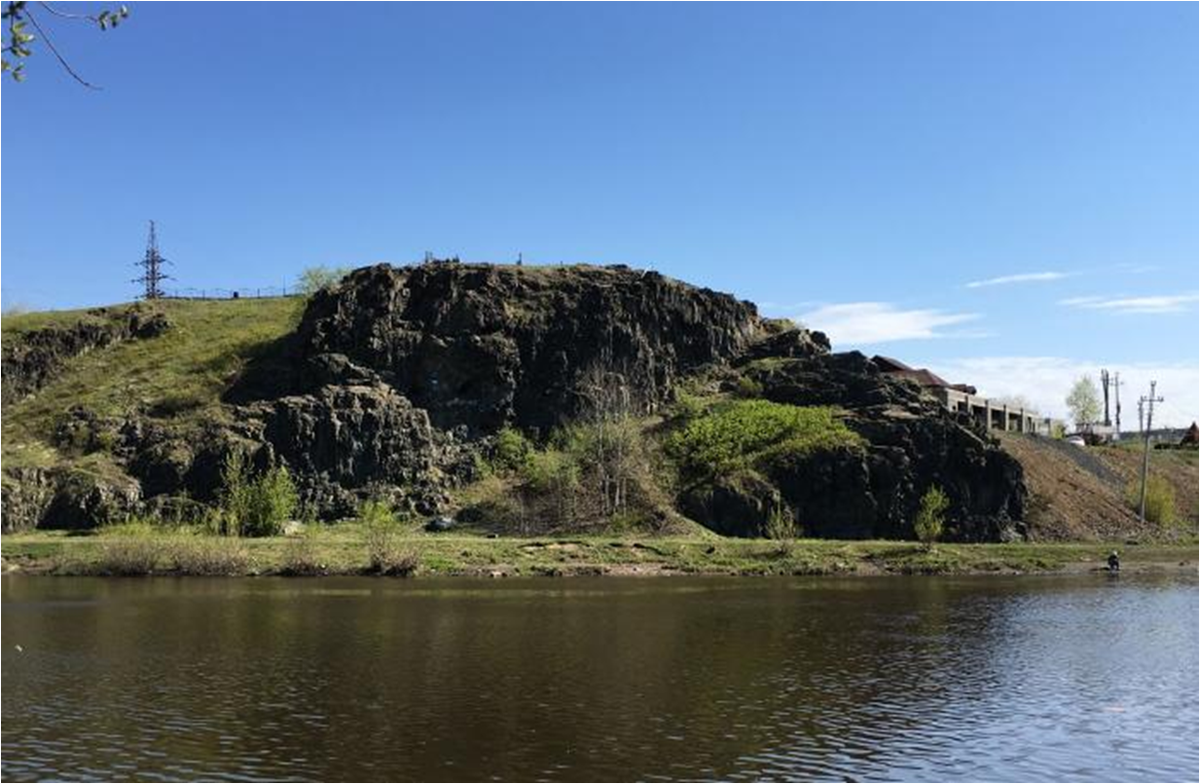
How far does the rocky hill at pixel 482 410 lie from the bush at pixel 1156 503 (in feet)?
76.0

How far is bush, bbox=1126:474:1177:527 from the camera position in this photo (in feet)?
415

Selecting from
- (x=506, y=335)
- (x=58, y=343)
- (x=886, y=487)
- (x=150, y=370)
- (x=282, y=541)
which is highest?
(x=506, y=335)

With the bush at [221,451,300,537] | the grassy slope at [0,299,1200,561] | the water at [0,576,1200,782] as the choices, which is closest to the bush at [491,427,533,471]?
the grassy slope at [0,299,1200,561]

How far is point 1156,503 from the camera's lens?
417ft

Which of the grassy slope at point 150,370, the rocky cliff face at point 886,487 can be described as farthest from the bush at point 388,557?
the grassy slope at point 150,370

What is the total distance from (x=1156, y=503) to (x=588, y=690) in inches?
4598

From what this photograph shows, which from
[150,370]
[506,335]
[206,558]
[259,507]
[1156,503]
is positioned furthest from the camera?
[150,370]

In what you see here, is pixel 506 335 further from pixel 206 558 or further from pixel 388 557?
pixel 206 558

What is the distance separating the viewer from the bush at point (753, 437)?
115 metres

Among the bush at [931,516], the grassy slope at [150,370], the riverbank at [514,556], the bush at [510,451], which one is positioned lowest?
the riverbank at [514,556]

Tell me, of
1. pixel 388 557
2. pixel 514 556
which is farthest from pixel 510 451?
pixel 388 557

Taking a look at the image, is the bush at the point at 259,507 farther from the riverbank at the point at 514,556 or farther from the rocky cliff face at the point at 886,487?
the rocky cliff face at the point at 886,487

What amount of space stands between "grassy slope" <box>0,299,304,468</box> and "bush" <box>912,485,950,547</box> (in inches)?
3115

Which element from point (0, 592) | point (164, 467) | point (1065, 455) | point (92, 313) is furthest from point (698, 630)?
point (92, 313)
